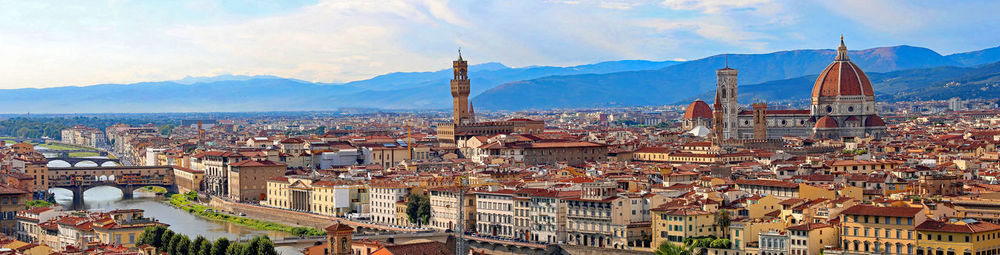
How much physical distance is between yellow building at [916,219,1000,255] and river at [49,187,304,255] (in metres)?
20.6

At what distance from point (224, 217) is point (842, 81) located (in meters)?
52.7

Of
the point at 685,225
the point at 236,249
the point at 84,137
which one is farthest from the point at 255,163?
the point at 84,137

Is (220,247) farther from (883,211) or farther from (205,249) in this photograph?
(883,211)

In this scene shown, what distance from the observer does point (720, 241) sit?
4278cm

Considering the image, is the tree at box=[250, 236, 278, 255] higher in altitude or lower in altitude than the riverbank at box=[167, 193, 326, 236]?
higher

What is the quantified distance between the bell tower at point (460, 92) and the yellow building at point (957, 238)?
67.6m

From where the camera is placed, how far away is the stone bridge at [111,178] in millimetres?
85938

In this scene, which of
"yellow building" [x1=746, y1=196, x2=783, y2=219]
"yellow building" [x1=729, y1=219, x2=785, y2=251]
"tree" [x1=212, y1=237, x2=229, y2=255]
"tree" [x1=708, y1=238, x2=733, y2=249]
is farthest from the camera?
"yellow building" [x1=746, y1=196, x2=783, y2=219]

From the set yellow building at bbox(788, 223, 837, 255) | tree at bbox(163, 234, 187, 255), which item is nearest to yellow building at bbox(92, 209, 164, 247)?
tree at bbox(163, 234, 187, 255)

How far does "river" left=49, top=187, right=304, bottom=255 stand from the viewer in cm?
5916

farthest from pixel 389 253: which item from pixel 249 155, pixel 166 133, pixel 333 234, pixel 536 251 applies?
pixel 166 133

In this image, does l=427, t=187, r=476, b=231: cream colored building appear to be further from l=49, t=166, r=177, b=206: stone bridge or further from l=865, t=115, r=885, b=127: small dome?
l=865, t=115, r=885, b=127: small dome

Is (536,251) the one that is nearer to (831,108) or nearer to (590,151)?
(590,151)

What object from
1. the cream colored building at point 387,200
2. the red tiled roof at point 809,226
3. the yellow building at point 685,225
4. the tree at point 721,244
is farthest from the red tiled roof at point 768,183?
the cream colored building at point 387,200
